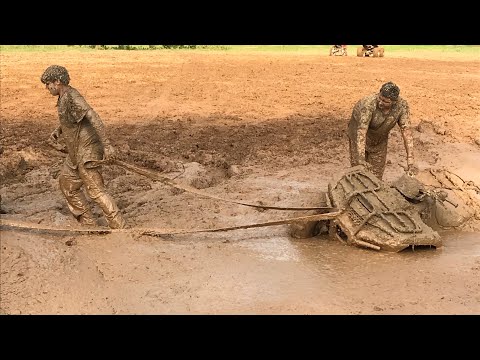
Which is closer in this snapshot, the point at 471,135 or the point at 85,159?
the point at 85,159

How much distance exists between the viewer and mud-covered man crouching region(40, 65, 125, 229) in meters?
5.58

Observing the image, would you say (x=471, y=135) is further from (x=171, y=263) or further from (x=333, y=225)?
(x=171, y=263)

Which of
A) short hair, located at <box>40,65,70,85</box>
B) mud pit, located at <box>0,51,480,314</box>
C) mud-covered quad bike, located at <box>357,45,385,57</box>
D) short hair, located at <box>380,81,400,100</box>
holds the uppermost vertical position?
mud-covered quad bike, located at <box>357,45,385,57</box>

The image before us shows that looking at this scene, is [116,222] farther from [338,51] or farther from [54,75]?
[338,51]

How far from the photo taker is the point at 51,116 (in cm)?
1141

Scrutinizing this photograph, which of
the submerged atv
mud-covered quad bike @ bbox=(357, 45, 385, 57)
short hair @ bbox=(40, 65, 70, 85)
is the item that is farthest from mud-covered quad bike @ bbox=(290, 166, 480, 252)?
mud-covered quad bike @ bbox=(357, 45, 385, 57)

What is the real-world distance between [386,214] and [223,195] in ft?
8.56

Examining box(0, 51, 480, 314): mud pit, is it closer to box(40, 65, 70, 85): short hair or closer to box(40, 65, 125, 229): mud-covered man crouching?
box(40, 65, 125, 229): mud-covered man crouching

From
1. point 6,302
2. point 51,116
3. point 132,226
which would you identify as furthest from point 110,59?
point 6,302

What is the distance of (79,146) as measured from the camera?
19.1 feet

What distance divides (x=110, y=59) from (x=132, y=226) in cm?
1564

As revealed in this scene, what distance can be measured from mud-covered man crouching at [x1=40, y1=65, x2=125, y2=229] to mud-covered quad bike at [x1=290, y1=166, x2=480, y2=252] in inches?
92.5

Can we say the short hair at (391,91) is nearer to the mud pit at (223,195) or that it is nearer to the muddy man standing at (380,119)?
the muddy man standing at (380,119)

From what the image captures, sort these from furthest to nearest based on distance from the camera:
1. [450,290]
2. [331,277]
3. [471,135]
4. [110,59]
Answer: [110,59], [471,135], [331,277], [450,290]
